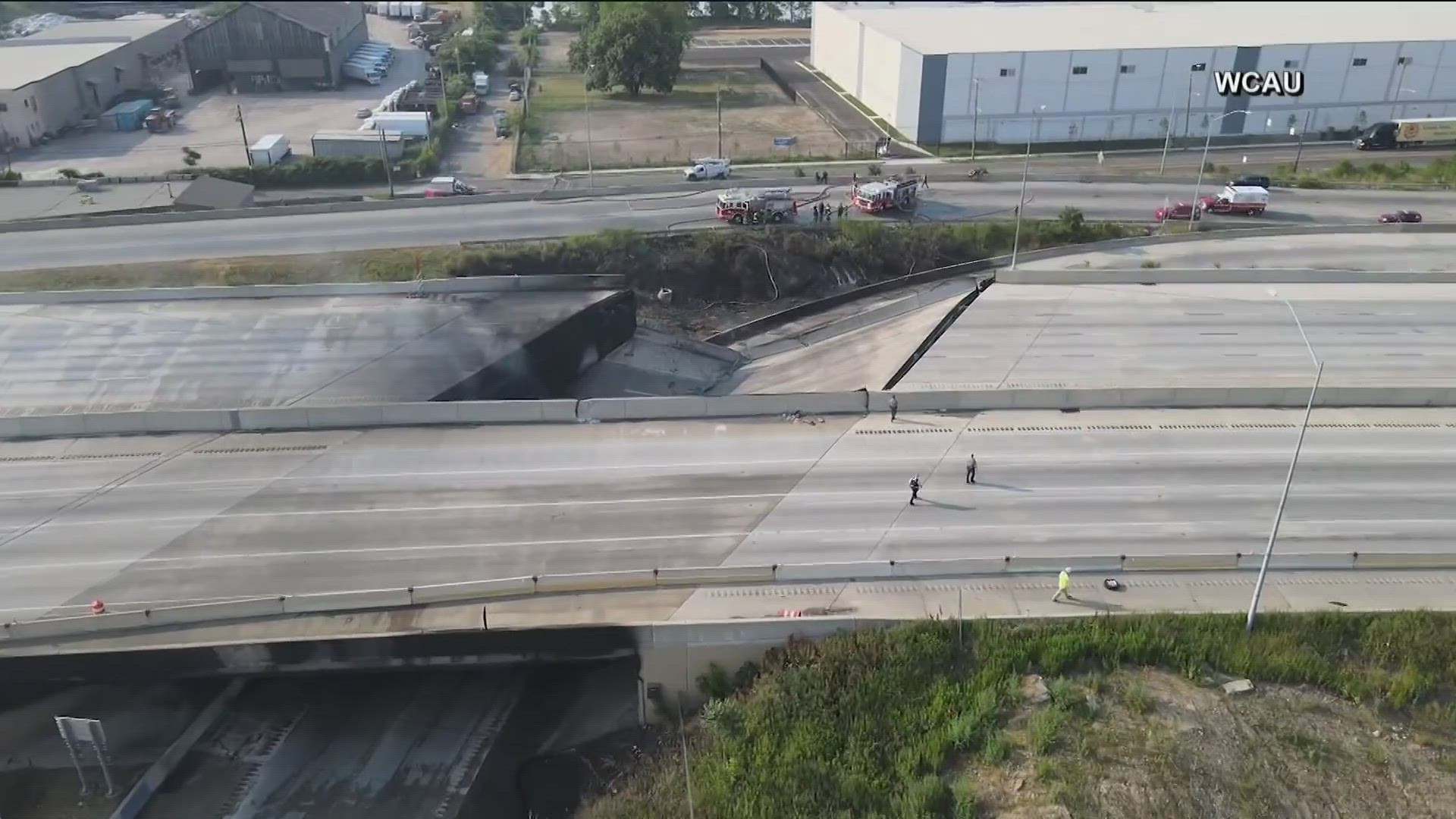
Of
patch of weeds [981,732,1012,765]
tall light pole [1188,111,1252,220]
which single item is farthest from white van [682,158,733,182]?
patch of weeds [981,732,1012,765]

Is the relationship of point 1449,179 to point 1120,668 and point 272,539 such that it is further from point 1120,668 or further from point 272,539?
point 272,539

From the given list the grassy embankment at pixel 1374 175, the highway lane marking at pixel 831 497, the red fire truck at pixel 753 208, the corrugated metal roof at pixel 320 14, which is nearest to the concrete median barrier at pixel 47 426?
the highway lane marking at pixel 831 497

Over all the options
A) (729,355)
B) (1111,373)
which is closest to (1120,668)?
(1111,373)

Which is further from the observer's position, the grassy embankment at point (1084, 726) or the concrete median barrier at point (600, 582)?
the concrete median barrier at point (600, 582)

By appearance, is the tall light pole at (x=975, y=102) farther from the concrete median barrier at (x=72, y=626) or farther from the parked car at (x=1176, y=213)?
the concrete median barrier at (x=72, y=626)

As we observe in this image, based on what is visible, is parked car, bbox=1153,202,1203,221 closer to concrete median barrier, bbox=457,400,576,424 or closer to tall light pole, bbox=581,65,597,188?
tall light pole, bbox=581,65,597,188

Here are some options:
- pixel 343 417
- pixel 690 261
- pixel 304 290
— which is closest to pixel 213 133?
pixel 304 290

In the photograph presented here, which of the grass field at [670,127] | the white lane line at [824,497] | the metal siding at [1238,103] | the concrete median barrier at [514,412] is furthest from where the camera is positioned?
the metal siding at [1238,103]
